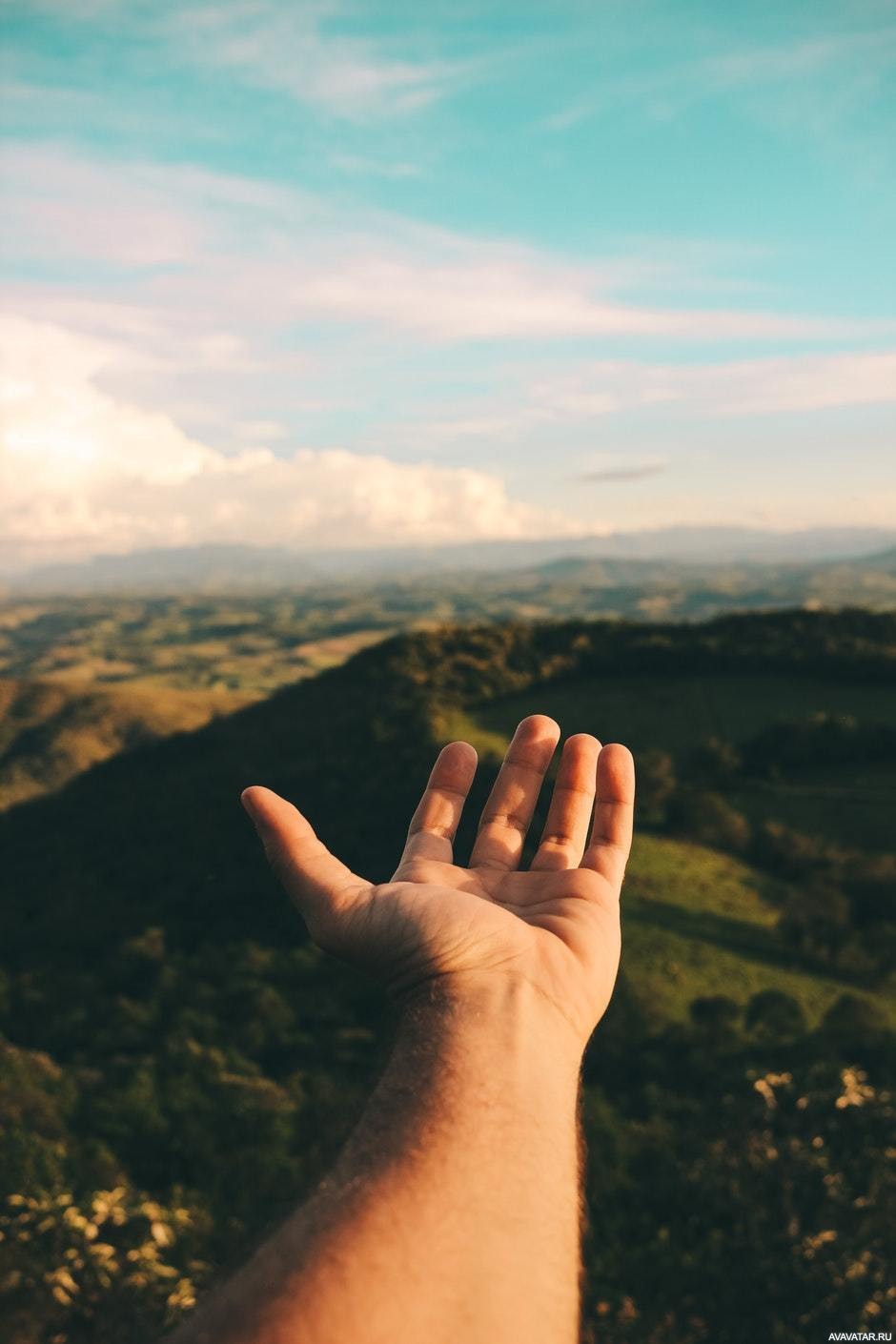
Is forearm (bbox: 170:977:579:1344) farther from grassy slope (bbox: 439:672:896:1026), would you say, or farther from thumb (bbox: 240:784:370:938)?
grassy slope (bbox: 439:672:896:1026)

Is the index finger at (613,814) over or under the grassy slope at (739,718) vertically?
over

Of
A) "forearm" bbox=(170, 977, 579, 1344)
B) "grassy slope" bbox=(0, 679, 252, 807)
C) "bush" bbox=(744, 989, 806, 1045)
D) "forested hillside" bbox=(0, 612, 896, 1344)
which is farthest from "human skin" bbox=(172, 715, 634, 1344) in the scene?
"grassy slope" bbox=(0, 679, 252, 807)

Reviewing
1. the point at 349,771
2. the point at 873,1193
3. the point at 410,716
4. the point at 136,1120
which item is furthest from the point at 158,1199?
the point at 410,716

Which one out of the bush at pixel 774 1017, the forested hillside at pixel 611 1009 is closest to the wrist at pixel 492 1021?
the forested hillside at pixel 611 1009

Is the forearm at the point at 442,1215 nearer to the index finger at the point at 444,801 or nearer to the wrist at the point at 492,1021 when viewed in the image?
the wrist at the point at 492,1021

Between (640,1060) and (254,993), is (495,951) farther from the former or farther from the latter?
(254,993)

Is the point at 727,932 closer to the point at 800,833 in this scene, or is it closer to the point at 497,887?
the point at 800,833
